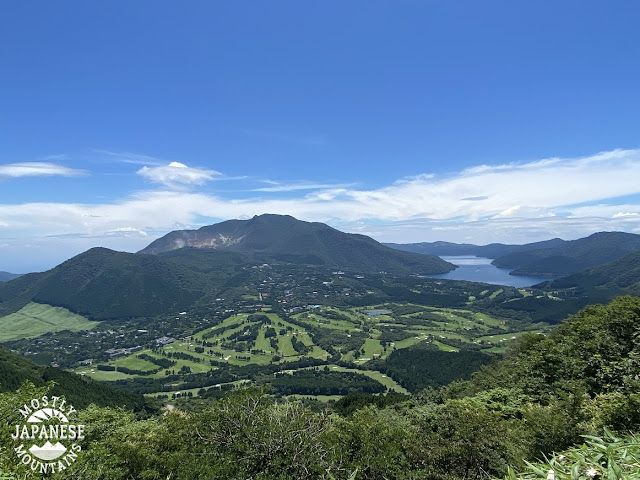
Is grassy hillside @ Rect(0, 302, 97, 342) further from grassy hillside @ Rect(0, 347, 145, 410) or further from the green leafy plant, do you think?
the green leafy plant

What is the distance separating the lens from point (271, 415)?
1431cm

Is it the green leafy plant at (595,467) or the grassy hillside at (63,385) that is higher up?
the green leafy plant at (595,467)

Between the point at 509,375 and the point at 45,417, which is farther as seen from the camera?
the point at 509,375

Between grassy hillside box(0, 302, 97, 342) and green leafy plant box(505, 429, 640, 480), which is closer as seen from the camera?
green leafy plant box(505, 429, 640, 480)

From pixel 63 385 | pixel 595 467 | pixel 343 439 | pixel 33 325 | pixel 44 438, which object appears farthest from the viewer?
pixel 33 325

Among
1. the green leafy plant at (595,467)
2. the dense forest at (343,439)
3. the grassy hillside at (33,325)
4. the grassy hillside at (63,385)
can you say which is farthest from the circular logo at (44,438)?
the grassy hillside at (33,325)

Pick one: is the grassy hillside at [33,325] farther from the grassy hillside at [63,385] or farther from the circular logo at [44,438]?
the circular logo at [44,438]

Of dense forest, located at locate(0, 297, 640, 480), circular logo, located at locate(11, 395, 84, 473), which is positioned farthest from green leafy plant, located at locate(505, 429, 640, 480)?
circular logo, located at locate(11, 395, 84, 473)

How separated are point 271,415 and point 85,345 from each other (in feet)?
595

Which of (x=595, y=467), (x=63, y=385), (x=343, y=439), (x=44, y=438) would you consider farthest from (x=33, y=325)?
(x=595, y=467)

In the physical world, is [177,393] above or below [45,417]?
below

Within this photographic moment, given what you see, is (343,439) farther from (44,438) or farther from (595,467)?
(595,467)

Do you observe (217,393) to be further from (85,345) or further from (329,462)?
(85,345)

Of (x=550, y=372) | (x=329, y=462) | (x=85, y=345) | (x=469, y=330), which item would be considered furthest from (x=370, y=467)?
(x=85, y=345)
